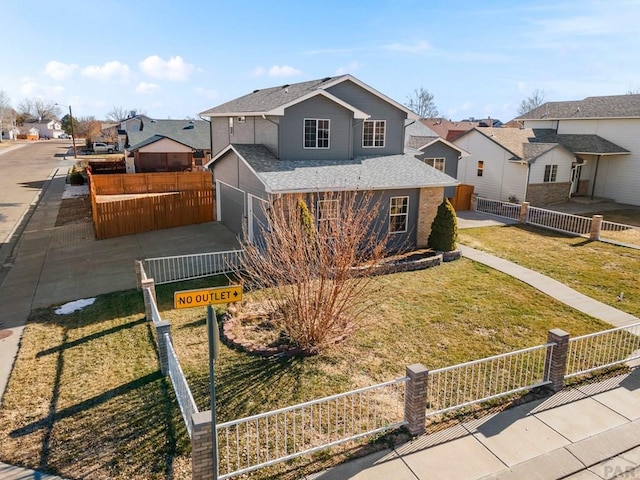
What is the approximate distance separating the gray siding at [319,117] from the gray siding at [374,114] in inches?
35.3

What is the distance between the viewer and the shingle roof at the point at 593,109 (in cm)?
3262

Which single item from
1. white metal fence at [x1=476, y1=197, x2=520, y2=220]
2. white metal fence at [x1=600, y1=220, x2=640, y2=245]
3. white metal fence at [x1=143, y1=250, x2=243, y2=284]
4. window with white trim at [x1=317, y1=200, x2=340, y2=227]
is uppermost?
window with white trim at [x1=317, y1=200, x2=340, y2=227]

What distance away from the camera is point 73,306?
46.9ft

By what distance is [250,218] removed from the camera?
64.5ft

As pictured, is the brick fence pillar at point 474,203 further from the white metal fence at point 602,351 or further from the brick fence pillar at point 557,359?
the brick fence pillar at point 557,359

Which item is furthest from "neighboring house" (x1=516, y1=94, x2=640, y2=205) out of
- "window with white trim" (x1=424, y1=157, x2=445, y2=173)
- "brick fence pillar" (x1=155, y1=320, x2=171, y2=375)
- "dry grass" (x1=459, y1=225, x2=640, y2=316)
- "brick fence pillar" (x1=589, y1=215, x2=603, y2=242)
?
"brick fence pillar" (x1=155, y1=320, x2=171, y2=375)

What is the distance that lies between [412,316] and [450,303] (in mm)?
1756

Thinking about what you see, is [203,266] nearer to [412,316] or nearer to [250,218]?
[250,218]

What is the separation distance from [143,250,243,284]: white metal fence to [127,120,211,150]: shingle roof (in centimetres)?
2705

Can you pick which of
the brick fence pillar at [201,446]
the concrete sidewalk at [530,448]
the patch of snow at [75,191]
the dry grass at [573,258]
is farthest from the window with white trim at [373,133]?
the patch of snow at [75,191]

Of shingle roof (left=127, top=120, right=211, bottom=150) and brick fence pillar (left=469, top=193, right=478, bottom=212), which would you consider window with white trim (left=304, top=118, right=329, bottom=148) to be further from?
shingle roof (left=127, top=120, right=211, bottom=150)

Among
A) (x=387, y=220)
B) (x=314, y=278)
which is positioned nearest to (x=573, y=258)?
(x=387, y=220)

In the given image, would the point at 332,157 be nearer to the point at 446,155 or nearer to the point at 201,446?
the point at 446,155

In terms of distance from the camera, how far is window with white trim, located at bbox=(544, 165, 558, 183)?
30453mm
